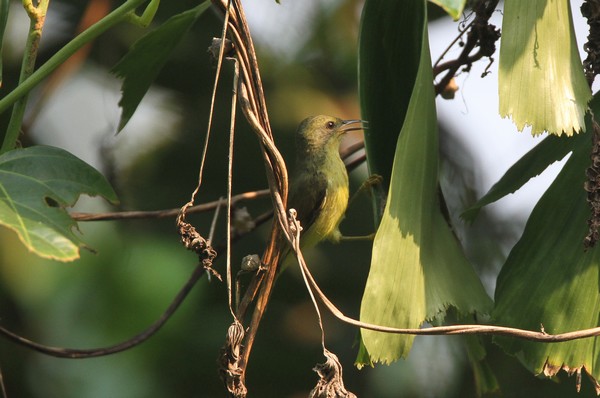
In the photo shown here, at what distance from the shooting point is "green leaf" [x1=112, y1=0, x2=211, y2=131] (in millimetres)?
2377

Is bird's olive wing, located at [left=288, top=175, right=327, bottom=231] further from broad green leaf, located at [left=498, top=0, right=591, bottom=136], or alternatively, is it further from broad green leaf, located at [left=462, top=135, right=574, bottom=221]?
broad green leaf, located at [left=498, top=0, right=591, bottom=136]

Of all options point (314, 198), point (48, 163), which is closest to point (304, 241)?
point (314, 198)

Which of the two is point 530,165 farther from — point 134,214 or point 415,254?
point 134,214

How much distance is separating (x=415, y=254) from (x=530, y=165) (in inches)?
18.6

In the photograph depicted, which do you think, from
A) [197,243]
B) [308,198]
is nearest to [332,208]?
[308,198]

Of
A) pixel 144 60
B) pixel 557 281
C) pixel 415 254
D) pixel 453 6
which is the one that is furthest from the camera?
pixel 144 60

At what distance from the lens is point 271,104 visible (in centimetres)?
383

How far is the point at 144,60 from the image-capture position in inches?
94.3

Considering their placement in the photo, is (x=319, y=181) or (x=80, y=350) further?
(x=319, y=181)

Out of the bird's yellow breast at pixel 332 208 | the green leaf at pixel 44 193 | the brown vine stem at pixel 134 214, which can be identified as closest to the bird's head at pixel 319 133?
the bird's yellow breast at pixel 332 208

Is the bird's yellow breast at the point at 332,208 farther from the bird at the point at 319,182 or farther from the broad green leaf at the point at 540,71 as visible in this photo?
the broad green leaf at the point at 540,71

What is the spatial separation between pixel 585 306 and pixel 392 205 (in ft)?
1.72

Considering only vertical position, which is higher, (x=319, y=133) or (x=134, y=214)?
(x=319, y=133)

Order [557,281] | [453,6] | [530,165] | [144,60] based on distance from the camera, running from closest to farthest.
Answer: [453,6] → [557,281] → [530,165] → [144,60]
